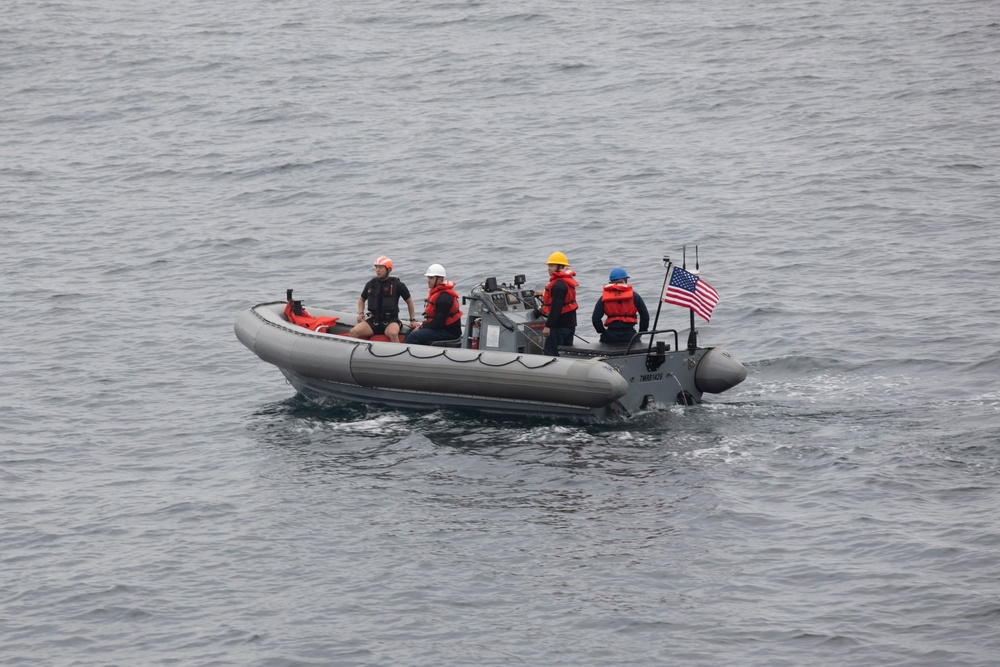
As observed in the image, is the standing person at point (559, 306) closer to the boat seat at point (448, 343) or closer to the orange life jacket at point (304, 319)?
the boat seat at point (448, 343)

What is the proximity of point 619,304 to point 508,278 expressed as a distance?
6458mm

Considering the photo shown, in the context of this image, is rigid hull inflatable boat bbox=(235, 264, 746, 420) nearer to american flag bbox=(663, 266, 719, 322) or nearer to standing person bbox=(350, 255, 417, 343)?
standing person bbox=(350, 255, 417, 343)

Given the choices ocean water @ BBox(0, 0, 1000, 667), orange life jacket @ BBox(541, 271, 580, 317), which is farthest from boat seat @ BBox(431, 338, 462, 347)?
orange life jacket @ BBox(541, 271, 580, 317)

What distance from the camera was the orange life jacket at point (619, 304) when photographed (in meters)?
17.4

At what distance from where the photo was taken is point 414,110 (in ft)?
122

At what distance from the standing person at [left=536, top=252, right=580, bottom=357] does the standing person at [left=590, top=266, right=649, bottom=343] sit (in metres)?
0.36

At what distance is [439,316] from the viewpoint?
18281 millimetres

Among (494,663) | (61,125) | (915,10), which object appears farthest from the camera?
(915,10)

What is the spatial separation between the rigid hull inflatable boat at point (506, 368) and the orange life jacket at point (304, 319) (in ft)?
2.18

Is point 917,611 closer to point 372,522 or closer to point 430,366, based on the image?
point 372,522

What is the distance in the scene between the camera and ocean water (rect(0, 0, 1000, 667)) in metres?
12.5

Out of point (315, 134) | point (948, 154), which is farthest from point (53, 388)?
point (948, 154)

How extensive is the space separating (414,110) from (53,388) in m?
19.0

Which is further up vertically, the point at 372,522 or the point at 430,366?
the point at 430,366
